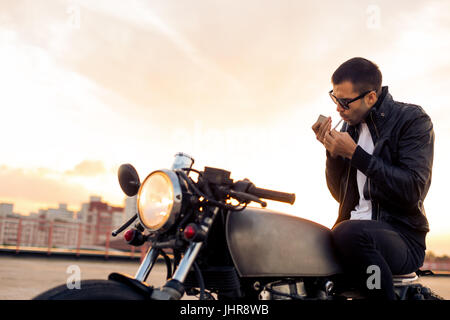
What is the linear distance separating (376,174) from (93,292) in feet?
3.91

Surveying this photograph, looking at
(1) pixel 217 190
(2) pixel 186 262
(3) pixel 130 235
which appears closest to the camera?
(2) pixel 186 262

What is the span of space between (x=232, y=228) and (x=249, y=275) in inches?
7.3

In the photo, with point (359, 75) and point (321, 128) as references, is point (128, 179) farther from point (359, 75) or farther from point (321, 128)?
point (359, 75)

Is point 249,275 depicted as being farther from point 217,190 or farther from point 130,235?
point 130,235

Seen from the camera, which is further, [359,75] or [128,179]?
[359,75]

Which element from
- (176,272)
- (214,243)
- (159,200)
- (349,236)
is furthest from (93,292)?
(349,236)

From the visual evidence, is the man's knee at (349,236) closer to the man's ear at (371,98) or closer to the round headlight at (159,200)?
the man's ear at (371,98)

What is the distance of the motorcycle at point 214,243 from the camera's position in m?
1.33

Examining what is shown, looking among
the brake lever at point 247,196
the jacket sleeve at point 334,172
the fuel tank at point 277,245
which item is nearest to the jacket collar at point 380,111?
the jacket sleeve at point 334,172

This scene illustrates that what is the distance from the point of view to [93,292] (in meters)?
1.19
